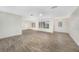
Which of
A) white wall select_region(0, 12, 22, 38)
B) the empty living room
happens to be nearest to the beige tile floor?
the empty living room

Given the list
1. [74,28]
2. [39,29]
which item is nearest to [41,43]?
[39,29]

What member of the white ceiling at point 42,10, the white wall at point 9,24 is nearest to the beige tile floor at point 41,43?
the white wall at point 9,24

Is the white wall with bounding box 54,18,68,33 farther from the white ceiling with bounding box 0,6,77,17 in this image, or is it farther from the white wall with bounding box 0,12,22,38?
the white wall with bounding box 0,12,22,38

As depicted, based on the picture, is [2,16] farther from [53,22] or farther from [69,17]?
[69,17]

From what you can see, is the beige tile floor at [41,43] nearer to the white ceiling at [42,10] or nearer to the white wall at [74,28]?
the white wall at [74,28]

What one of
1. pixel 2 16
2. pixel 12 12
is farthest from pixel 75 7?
pixel 2 16

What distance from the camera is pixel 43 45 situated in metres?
1.75

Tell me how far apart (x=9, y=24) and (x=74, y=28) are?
39.0 inches

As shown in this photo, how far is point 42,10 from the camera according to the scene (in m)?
1.76

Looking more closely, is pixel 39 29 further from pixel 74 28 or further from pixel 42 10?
pixel 74 28
